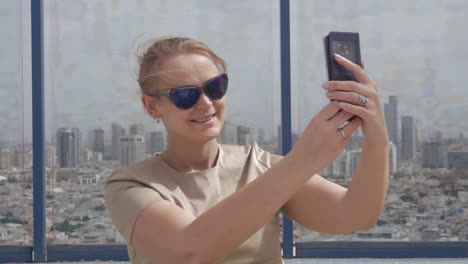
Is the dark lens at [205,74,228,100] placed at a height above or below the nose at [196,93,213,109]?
above

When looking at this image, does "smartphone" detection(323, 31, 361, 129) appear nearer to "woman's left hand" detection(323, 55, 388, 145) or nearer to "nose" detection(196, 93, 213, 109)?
"woman's left hand" detection(323, 55, 388, 145)

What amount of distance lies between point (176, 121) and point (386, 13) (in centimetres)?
267

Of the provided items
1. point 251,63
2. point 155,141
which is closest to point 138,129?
point 155,141

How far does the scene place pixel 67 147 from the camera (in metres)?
3.77

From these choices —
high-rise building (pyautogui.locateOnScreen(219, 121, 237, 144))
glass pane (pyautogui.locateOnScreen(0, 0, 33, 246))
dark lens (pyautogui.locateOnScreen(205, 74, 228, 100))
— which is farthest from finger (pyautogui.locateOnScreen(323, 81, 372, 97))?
glass pane (pyautogui.locateOnScreen(0, 0, 33, 246))

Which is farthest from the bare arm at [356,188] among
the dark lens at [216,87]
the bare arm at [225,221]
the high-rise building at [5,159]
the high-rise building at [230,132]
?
the high-rise building at [5,159]

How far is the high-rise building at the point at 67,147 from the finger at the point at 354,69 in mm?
2895

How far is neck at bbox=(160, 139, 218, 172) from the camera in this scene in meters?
1.33

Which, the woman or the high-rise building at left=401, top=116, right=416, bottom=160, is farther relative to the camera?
the high-rise building at left=401, top=116, right=416, bottom=160

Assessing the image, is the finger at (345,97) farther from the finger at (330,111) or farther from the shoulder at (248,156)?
the shoulder at (248,156)

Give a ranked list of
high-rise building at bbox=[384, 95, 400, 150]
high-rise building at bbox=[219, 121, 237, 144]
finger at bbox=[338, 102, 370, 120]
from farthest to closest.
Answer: high-rise building at bbox=[384, 95, 400, 150]
high-rise building at bbox=[219, 121, 237, 144]
finger at bbox=[338, 102, 370, 120]

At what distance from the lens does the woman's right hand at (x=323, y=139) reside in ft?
3.37

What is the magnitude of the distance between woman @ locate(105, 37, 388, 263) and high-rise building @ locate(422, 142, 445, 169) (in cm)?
257

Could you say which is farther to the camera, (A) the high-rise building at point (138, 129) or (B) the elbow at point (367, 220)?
(A) the high-rise building at point (138, 129)
